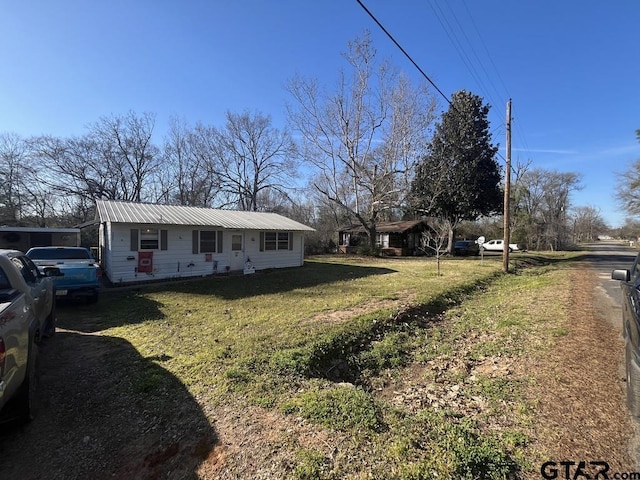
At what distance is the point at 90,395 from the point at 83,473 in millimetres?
1572

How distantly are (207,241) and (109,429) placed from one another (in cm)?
1211

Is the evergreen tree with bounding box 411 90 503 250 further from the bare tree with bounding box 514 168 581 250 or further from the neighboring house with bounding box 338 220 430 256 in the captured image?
the bare tree with bounding box 514 168 581 250

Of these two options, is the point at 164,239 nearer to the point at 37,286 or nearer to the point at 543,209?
the point at 37,286

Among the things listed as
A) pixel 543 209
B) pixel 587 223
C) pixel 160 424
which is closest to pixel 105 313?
pixel 160 424

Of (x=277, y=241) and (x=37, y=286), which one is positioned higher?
(x=277, y=241)

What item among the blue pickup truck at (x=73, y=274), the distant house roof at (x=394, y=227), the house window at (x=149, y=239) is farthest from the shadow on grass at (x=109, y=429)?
the distant house roof at (x=394, y=227)

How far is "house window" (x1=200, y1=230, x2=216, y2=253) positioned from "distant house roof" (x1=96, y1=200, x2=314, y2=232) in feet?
1.74

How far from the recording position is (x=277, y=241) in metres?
18.5

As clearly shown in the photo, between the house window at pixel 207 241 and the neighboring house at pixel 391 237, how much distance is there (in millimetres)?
18385

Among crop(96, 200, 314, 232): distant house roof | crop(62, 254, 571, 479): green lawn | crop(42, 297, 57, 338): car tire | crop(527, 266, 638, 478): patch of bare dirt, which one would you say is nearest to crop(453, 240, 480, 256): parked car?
crop(96, 200, 314, 232): distant house roof

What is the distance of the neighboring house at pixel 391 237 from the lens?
3198 cm

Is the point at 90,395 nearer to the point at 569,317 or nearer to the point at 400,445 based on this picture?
the point at 400,445

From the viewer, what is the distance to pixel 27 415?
3.45 meters

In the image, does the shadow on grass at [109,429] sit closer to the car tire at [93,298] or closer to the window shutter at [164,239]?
the car tire at [93,298]
